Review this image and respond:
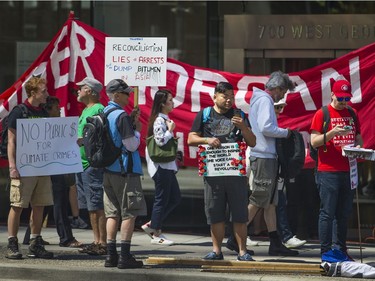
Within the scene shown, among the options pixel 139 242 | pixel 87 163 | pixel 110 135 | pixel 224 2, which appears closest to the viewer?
pixel 110 135

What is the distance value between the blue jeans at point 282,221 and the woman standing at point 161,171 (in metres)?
1.18

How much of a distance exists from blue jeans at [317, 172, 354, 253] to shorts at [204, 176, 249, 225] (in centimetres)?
75

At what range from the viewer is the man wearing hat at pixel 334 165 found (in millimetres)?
10133

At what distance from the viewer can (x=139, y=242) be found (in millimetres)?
12320

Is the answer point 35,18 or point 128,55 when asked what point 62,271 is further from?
point 35,18

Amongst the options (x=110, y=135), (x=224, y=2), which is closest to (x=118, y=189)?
(x=110, y=135)

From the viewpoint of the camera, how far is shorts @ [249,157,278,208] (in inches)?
433

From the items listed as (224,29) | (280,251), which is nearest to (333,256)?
(280,251)

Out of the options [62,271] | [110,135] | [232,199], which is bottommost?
[62,271]

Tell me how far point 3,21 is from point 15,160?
5.00m

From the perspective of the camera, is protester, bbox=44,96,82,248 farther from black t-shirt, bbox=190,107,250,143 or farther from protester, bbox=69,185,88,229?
black t-shirt, bbox=190,107,250,143

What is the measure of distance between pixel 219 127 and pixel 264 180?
105 centimetres

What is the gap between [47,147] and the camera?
1086 cm

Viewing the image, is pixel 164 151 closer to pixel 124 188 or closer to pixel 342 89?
pixel 124 188
